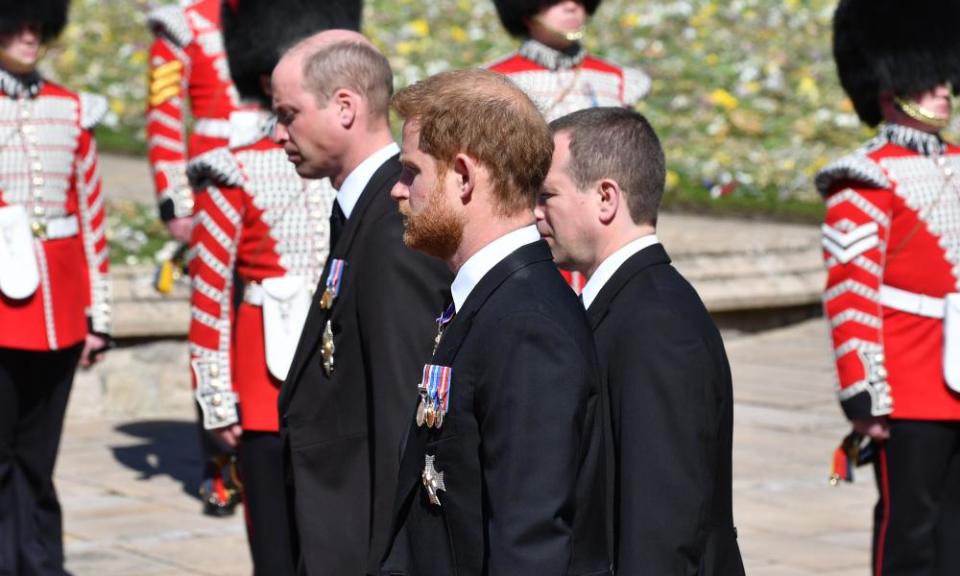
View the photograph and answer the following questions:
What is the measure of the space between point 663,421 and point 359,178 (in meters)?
1.18

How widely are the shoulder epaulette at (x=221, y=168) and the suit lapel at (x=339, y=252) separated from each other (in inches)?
36.3

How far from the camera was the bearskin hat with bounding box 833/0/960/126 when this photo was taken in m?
5.99

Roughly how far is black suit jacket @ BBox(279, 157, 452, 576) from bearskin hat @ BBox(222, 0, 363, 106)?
4.66 feet

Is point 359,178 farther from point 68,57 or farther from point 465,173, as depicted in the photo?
point 68,57

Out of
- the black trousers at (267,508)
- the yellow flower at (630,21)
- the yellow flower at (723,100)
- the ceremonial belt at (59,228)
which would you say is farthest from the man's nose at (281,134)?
the yellow flower at (630,21)

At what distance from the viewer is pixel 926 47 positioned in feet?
19.7

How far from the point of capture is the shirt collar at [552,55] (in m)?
6.73

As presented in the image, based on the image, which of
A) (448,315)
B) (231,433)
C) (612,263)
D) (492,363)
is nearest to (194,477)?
(231,433)

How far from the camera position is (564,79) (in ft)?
22.0

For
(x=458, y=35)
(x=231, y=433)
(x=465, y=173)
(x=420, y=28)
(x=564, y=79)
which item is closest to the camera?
(x=465, y=173)

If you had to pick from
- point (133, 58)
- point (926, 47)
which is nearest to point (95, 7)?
point (133, 58)

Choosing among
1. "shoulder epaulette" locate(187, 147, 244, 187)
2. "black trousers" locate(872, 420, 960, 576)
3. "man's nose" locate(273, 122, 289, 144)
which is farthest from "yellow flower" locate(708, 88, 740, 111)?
"man's nose" locate(273, 122, 289, 144)

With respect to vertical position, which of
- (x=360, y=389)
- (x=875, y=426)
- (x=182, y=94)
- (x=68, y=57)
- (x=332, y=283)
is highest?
(x=182, y=94)

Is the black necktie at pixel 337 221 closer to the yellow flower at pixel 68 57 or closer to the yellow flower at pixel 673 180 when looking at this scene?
the yellow flower at pixel 673 180
